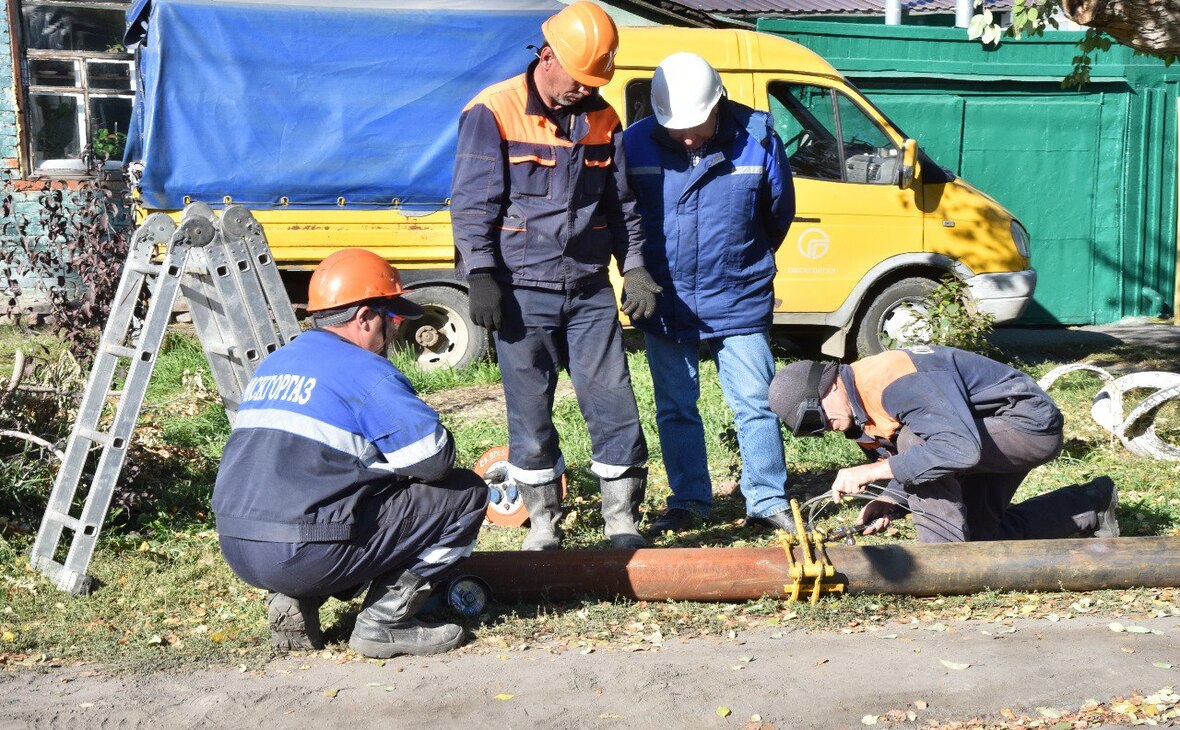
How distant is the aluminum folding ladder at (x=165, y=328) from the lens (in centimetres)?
484

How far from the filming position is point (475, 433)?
7371 mm

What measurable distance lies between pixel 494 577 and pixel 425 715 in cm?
90

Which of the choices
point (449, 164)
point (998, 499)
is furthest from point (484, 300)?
point (449, 164)

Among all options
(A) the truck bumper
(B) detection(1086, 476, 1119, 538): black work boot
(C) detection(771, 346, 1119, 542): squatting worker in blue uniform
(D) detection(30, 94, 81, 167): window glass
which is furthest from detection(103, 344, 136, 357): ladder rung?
(D) detection(30, 94, 81, 167): window glass

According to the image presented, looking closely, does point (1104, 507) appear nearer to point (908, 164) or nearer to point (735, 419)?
point (735, 419)

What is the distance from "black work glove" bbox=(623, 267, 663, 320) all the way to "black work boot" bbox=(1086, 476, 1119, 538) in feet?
6.85

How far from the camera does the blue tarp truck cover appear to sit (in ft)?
28.3

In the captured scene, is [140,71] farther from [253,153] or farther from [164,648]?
[164,648]

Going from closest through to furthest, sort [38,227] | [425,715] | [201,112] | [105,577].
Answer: [425,715] < [105,577] < [201,112] < [38,227]

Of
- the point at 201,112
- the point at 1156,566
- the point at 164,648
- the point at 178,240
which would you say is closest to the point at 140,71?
the point at 201,112

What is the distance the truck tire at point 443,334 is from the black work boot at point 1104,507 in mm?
4925

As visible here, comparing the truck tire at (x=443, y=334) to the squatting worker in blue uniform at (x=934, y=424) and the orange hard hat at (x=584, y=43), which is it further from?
the squatting worker in blue uniform at (x=934, y=424)

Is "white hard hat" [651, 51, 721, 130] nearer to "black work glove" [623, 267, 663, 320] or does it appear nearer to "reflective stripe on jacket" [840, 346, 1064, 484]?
"black work glove" [623, 267, 663, 320]

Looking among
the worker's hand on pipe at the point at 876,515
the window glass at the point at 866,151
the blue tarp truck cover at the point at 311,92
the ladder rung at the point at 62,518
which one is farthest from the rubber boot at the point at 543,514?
the window glass at the point at 866,151
